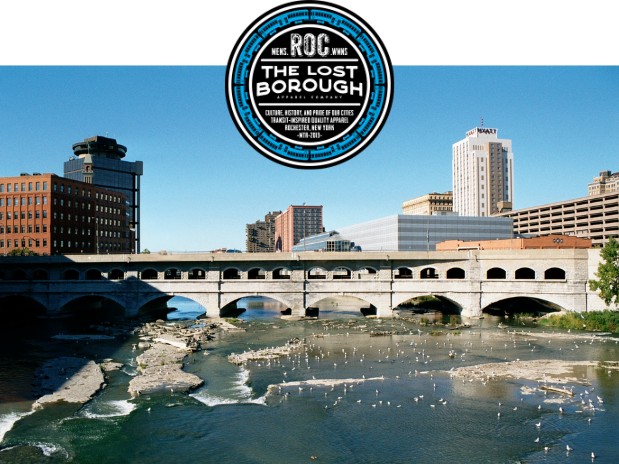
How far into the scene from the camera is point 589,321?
70.6 meters

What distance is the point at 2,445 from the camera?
101 ft

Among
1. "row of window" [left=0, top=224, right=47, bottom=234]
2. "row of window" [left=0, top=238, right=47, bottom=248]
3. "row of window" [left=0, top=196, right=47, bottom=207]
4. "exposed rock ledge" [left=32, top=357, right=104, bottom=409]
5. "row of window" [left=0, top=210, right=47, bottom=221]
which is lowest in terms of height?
"exposed rock ledge" [left=32, top=357, right=104, bottom=409]

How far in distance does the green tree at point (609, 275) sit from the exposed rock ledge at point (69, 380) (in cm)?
6637

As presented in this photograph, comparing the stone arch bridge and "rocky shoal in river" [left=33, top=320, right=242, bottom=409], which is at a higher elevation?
the stone arch bridge

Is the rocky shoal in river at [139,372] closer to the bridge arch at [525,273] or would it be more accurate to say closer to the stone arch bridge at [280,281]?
the stone arch bridge at [280,281]

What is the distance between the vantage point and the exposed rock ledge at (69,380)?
3975 cm

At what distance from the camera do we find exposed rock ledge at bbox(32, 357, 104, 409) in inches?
1565

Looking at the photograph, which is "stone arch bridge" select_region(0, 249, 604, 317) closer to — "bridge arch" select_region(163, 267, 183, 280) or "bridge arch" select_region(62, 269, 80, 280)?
"bridge arch" select_region(62, 269, 80, 280)

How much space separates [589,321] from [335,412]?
50.1 m

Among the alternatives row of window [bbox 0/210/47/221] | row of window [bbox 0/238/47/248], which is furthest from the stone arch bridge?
row of window [bbox 0/210/47/221]

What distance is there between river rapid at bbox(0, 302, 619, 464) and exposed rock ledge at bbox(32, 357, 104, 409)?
1123 millimetres

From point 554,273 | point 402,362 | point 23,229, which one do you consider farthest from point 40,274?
point 554,273

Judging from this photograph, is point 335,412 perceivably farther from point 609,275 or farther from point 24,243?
point 24,243

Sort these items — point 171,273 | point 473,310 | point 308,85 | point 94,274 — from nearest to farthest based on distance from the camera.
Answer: point 308,85 → point 473,310 → point 94,274 → point 171,273
